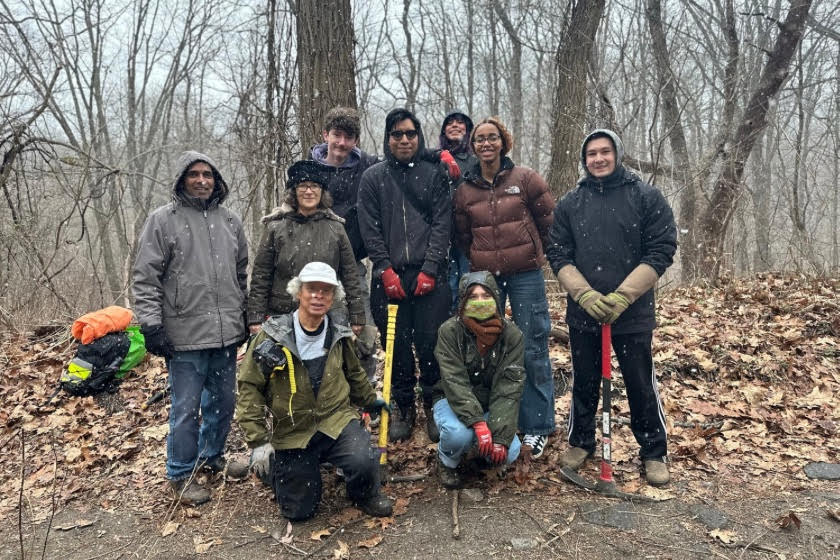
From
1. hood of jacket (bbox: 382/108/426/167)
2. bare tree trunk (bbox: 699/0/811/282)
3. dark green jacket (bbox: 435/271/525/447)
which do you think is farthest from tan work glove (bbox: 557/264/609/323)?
bare tree trunk (bbox: 699/0/811/282)

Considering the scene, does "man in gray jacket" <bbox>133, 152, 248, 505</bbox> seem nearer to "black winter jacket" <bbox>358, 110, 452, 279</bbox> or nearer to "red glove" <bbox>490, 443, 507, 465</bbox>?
"black winter jacket" <bbox>358, 110, 452, 279</bbox>

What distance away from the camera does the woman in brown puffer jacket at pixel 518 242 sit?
402 centimetres

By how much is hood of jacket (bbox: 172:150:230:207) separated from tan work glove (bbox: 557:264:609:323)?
8.87 ft

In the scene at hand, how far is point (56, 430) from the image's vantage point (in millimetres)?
5492

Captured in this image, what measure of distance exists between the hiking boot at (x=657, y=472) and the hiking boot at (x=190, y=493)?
10.6ft

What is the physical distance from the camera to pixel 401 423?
Result: 14.6 feet

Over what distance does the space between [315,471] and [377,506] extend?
0.49 metres

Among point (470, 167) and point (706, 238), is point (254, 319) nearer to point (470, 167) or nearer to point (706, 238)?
point (470, 167)

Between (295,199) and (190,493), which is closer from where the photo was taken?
(190,493)

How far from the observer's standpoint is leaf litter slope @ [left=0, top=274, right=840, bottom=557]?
3504 mm

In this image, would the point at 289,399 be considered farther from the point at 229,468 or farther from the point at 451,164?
the point at 451,164

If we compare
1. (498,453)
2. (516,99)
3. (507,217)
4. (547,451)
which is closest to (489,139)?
(507,217)

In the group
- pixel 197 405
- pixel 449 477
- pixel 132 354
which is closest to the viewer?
pixel 449 477

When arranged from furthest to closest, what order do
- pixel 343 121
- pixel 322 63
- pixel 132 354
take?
pixel 132 354 → pixel 322 63 → pixel 343 121
